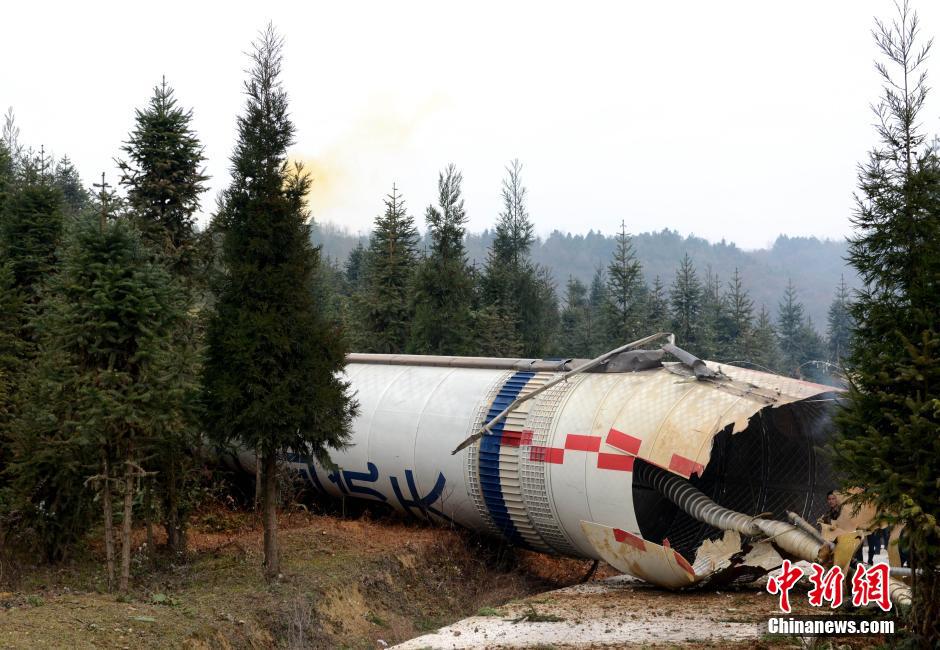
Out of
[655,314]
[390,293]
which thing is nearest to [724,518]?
[390,293]

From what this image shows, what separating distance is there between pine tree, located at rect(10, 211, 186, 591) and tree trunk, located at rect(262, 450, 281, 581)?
2379mm

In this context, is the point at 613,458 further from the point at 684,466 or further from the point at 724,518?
the point at 724,518

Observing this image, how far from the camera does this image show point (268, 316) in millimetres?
16344

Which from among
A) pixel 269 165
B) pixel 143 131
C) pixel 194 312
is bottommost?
pixel 194 312

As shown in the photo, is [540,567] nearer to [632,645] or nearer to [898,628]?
[632,645]

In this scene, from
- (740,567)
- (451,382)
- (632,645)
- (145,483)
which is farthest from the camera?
(451,382)

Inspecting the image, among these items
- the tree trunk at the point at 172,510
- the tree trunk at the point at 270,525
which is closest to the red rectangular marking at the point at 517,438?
the tree trunk at the point at 270,525

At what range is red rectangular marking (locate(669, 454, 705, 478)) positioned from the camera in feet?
50.7

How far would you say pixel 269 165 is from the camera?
16.8 m

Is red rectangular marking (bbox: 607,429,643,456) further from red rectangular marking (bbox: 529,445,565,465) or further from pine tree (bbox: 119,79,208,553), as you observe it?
pine tree (bbox: 119,79,208,553)

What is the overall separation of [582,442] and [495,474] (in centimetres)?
265

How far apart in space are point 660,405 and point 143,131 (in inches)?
603

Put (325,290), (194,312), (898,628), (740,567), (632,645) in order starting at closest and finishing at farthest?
1. (898,628)
2. (632,645)
3. (740,567)
4. (194,312)
5. (325,290)

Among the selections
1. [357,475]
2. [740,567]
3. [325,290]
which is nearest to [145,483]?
[357,475]
